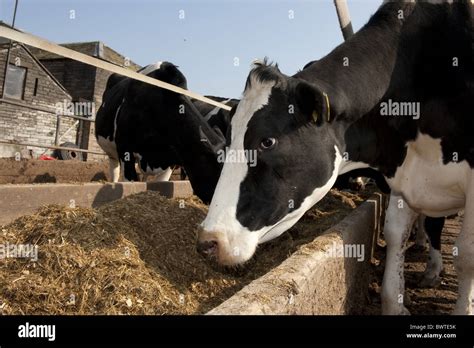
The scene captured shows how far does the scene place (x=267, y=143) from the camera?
2.56 m

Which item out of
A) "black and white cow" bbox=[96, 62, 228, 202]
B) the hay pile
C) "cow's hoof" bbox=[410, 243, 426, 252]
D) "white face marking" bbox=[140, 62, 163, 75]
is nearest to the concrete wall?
the hay pile

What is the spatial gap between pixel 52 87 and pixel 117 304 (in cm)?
2656

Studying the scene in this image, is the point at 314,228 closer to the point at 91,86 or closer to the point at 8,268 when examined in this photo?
the point at 8,268

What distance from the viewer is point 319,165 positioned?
9.03ft

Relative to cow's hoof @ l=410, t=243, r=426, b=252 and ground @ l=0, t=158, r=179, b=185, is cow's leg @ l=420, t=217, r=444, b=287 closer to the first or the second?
cow's hoof @ l=410, t=243, r=426, b=252

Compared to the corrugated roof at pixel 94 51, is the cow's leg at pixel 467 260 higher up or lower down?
lower down

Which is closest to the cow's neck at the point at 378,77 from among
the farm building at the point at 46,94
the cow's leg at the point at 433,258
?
the cow's leg at the point at 433,258

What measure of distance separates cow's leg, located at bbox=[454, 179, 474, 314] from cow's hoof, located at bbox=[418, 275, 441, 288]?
1.22 m

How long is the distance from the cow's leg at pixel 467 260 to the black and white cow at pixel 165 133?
2.59 metres

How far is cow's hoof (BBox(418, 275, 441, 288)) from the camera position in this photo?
4250 mm

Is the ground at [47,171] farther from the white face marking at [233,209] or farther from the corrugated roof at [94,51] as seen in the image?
the corrugated roof at [94,51]

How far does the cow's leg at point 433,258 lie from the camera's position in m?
4.29

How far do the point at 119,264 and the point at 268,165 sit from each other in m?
1.09
